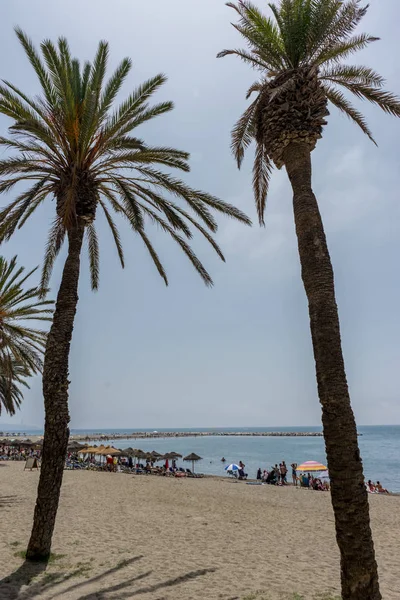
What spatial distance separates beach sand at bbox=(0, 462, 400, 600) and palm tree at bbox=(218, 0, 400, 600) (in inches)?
113

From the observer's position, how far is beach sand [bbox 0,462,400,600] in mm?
7219

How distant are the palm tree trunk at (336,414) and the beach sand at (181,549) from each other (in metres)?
2.60

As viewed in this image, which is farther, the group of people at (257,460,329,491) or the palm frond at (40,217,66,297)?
the group of people at (257,460,329,491)

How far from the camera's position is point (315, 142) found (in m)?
7.15

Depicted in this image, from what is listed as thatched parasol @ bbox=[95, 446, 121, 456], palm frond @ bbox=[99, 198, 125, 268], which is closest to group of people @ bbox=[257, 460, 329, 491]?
thatched parasol @ bbox=[95, 446, 121, 456]

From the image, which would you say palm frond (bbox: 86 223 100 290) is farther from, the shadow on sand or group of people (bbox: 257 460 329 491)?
group of people (bbox: 257 460 329 491)

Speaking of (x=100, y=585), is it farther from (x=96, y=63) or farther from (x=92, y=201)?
(x=96, y=63)

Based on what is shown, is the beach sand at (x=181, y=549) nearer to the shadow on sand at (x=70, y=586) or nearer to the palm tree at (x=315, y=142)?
the shadow on sand at (x=70, y=586)

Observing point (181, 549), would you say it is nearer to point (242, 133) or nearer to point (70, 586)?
point (70, 586)

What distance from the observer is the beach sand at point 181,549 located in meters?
7.22

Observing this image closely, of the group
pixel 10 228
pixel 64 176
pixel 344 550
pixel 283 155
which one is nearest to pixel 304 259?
pixel 283 155

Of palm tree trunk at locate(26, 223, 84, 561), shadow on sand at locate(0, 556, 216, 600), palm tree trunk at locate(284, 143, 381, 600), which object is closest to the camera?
palm tree trunk at locate(284, 143, 381, 600)

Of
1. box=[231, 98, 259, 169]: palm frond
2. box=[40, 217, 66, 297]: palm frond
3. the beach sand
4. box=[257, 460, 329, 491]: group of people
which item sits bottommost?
box=[257, 460, 329, 491]: group of people

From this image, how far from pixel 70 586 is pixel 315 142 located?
28.2ft
